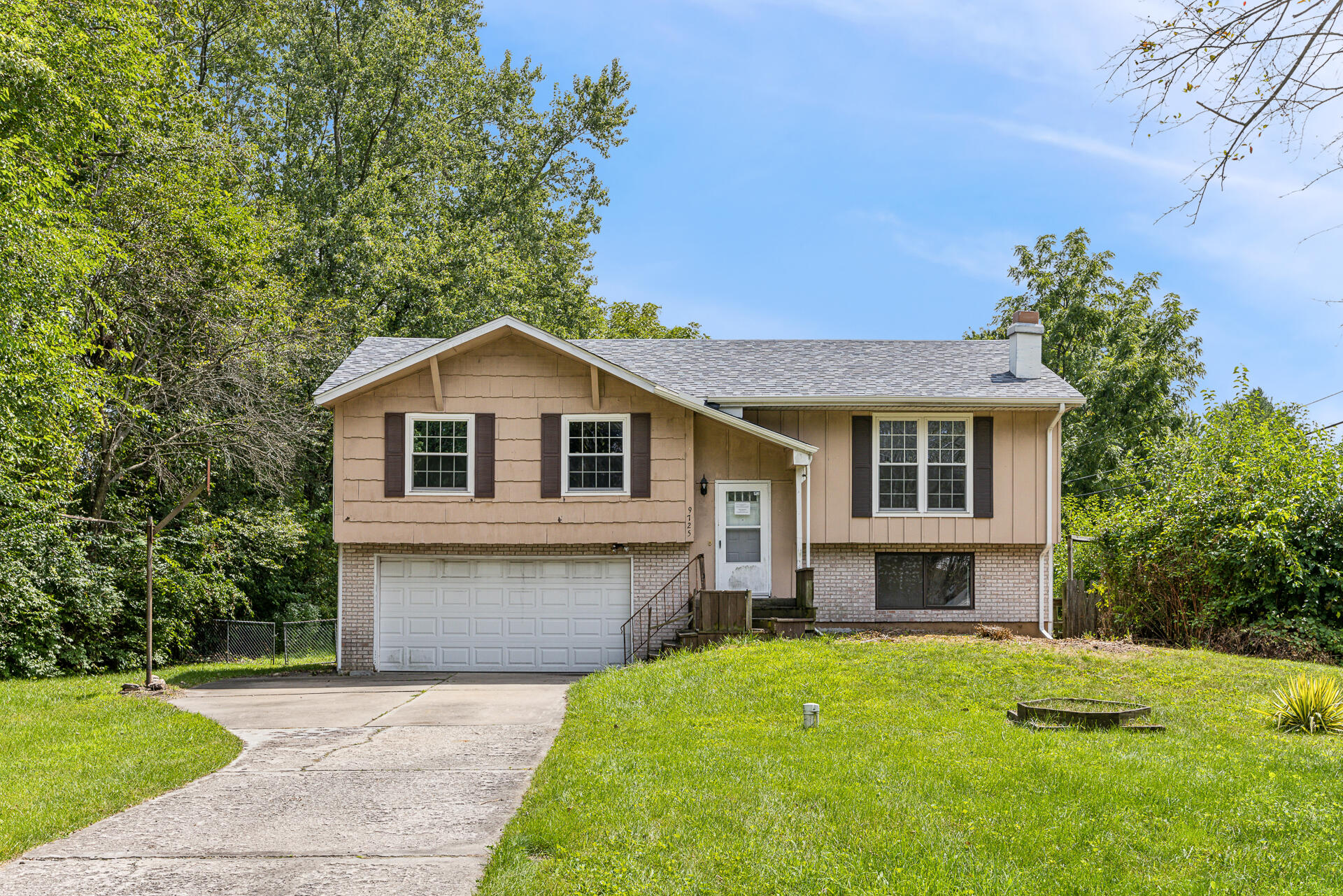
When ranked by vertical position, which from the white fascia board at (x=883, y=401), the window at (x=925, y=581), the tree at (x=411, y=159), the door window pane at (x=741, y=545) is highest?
the tree at (x=411, y=159)

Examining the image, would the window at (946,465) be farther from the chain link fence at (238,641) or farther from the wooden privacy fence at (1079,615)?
the chain link fence at (238,641)

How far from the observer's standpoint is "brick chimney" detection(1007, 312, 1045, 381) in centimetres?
1925

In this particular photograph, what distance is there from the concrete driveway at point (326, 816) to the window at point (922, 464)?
8.23 meters

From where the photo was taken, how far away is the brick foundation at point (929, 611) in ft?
60.4

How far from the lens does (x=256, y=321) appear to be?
2198cm

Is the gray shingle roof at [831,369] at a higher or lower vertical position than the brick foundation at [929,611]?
higher

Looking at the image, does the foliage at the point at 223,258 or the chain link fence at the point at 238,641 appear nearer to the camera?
the foliage at the point at 223,258

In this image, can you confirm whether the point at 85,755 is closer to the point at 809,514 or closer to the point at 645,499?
the point at 645,499

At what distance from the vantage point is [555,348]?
17.5 m

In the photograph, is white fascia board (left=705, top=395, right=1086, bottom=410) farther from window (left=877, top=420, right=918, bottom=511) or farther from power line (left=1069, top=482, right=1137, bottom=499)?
power line (left=1069, top=482, right=1137, bottom=499)

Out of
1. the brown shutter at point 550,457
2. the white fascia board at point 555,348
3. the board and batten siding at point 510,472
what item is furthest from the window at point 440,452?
the brown shutter at point 550,457

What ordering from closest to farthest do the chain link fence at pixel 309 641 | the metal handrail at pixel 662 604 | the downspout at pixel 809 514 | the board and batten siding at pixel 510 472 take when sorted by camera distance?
the downspout at pixel 809 514 → the board and batten siding at pixel 510 472 → the metal handrail at pixel 662 604 → the chain link fence at pixel 309 641

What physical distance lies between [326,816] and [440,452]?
10.9 meters

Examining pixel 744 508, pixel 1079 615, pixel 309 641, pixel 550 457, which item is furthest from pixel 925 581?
pixel 309 641
